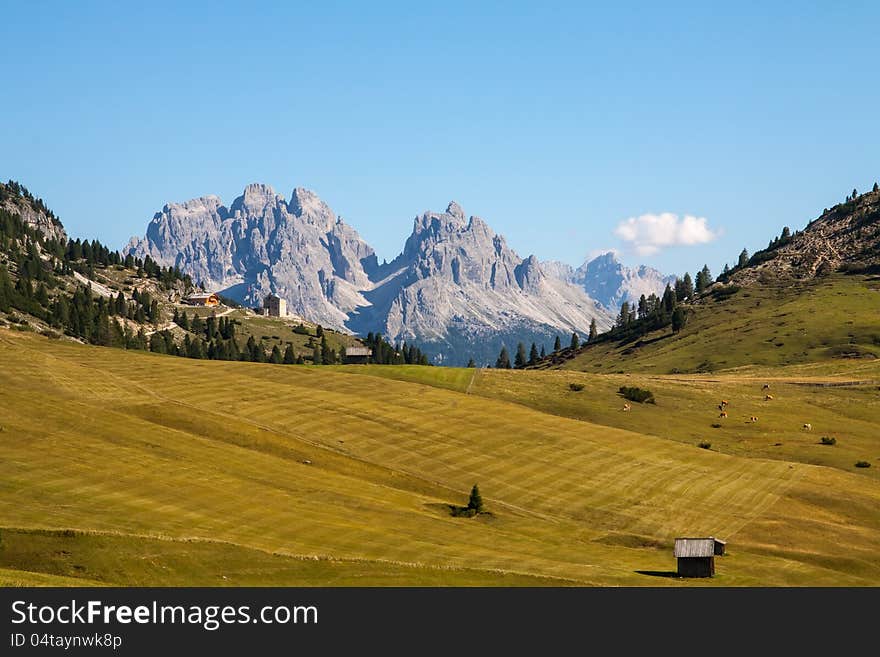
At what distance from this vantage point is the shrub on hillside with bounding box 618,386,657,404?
545 ft

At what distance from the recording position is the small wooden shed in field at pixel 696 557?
7875 centimetres

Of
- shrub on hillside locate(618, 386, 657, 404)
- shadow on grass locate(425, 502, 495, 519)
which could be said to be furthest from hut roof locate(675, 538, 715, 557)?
shrub on hillside locate(618, 386, 657, 404)

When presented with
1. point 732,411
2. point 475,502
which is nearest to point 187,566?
point 475,502

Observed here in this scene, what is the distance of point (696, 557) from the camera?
79062 millimetres

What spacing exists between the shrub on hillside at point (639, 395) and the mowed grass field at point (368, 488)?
3.60m

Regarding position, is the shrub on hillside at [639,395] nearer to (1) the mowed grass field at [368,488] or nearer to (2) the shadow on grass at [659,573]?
(1) the mowed grass field at [368,488]

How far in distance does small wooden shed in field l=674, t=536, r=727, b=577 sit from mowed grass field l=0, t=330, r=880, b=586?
1.41 metres

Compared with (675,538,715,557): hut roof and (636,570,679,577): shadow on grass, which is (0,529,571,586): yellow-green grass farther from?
(675,538,715,557): hut roof

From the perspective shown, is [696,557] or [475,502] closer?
[696,557]

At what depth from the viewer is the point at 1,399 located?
119 m

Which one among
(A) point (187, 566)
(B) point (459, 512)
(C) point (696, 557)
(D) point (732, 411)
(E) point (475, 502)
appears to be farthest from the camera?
(D) point (732, 411)

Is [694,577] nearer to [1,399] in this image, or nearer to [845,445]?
[845,445]

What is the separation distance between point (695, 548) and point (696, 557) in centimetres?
76

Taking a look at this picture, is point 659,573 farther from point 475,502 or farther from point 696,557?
point 475,502
